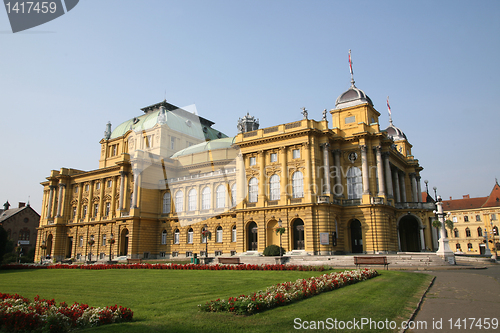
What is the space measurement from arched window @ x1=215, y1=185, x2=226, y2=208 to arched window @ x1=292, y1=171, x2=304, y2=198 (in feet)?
43.5

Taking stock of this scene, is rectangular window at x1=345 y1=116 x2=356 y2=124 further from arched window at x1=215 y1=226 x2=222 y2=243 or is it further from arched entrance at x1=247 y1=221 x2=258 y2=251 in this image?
arched window at x1=215 y1=226 x2=222 y2=243

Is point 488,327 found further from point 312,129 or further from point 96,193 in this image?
point 96,193

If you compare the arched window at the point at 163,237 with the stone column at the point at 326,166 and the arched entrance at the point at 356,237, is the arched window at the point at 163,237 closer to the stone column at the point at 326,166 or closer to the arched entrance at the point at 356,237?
the stone column at the point at 326,166

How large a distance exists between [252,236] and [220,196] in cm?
1030

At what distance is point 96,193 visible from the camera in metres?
67.3

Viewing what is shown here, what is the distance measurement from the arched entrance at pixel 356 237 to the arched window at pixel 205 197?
22.0 metres

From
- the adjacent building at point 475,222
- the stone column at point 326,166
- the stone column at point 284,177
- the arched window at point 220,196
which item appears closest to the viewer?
the stone column at point 326,166

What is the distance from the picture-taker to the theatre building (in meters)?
44.2

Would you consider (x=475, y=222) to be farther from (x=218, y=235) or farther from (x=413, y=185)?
(x=218, y=235)

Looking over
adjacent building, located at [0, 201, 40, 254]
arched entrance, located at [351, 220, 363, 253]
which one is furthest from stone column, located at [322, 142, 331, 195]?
adjacent building, located at [0, 201, 40, 254]

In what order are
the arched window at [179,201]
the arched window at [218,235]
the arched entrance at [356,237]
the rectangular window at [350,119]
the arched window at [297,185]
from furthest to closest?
the arched window at [179,201], the arched window at [218,235], the rectangular window at [350,119], the arched entrance at [356,237], the arched window at [297,185]

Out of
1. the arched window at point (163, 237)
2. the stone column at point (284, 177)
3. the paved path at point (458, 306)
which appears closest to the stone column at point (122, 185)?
the arched window at point (163, 237)

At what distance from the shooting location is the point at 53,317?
9.36m

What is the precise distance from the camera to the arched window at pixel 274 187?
1830 inches
